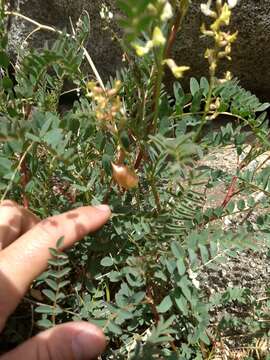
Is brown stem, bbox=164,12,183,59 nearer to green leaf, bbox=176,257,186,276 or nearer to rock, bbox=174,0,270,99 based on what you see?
green leaf, bbox=176,257,186,276

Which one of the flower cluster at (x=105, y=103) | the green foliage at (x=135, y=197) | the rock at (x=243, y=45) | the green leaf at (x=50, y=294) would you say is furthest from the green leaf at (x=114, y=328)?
the rock at (x=243, y=45)

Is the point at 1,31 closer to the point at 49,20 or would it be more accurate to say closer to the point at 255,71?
the point at 49,20

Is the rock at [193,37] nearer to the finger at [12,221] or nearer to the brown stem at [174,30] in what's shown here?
the brown stem at [174,30]

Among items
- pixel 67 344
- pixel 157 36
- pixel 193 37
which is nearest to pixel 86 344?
pixel 67 344

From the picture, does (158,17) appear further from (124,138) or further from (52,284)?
(52,284)

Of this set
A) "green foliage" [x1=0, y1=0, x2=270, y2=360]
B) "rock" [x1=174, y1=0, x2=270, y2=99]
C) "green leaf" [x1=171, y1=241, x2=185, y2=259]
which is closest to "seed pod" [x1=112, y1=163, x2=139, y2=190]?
"green foliage" [x1=0, y1=0, x2=270, y2=360]

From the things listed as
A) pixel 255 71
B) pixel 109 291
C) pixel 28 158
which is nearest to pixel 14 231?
pixel 28 158

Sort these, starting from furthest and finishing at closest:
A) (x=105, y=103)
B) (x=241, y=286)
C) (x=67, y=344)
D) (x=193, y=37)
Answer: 1. (x=193, y=37)
2. (x=241, y=286)
3. (x=67, y=344)
4. (x=105, y=103)

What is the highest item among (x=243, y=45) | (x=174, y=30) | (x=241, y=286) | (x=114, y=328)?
(x=174, y=30)
